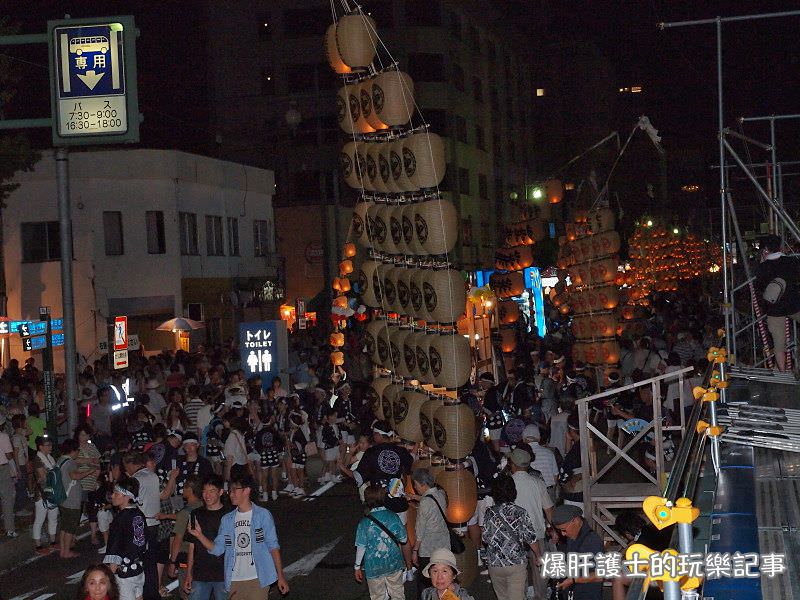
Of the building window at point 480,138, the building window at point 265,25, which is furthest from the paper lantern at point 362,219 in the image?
the building window at point 265,25

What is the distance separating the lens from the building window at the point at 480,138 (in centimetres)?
5462

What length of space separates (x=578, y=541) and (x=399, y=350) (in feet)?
23.3

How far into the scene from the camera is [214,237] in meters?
38.6

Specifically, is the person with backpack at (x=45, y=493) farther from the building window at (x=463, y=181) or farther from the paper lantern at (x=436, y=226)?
the building window at (x=463, y=181)

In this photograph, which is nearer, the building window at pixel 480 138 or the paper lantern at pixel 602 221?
the paper lantern at pixel 602 221

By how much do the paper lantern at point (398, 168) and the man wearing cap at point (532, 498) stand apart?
499cm

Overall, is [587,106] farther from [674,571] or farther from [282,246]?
[674,571]

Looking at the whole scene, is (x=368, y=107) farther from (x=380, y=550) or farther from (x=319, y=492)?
(x=380, y=550)

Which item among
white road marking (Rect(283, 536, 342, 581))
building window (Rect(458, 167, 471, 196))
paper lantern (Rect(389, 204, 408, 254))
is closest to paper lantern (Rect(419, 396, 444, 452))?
white road marking (Rect(283, 536, 342, 581))

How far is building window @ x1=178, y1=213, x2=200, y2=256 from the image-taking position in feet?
117

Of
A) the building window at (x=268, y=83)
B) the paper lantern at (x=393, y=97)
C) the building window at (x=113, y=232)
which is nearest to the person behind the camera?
the paper lantern at (x=393, y=97)

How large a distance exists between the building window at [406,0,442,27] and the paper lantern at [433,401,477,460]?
39.4m

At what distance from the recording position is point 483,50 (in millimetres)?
56062

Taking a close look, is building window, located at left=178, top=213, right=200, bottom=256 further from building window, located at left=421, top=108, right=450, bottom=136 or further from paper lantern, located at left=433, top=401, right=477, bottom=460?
paper lantern, located at left=433, top=401, right=477, bottom=460
